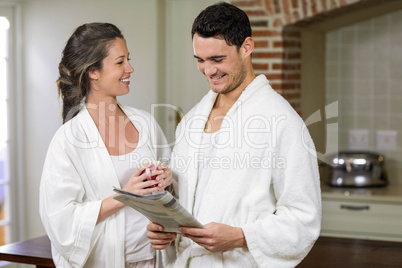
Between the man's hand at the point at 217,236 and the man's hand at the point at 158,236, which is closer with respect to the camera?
the man's hand at the point at 217,236

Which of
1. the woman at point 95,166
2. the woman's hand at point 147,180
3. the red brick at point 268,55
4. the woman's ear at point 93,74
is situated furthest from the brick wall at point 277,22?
the woman's hand at point 147,180

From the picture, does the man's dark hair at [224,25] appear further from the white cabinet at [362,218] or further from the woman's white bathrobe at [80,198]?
the white cabinet at [362,218]

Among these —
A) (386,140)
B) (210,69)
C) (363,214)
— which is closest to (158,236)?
(210,69)

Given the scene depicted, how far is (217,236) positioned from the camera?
5.90 ft

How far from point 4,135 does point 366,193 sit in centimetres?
267

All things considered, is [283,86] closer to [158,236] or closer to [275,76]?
[275,76]

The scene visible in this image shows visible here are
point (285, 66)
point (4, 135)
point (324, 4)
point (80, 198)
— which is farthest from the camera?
point (4, 135)

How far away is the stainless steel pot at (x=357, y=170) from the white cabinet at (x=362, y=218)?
24cm

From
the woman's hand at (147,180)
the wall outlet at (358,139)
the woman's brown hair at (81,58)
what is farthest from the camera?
the wall outlet at (358,139)

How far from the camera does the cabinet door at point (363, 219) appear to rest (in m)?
3.67

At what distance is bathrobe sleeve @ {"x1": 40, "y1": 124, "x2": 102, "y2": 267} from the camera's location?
2066 mm

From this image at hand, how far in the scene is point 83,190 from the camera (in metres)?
2.11

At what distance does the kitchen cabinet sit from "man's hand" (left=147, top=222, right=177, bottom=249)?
6.68 ft

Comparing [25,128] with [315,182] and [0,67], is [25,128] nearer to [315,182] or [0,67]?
[0,67]
